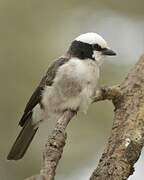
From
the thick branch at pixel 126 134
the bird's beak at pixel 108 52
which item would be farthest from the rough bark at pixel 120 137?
the bird's beak at pixel 108 52

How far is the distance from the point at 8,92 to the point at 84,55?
185cm

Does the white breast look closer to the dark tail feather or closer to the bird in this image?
the bird

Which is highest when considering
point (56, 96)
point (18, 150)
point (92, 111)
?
point (56, 96)

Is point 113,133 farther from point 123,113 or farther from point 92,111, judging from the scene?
point 92,111

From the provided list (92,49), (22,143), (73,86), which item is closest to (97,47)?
(92,49)

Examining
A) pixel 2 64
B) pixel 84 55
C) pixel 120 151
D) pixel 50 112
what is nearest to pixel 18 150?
pixel 50 112

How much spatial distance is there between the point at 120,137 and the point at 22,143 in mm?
1288

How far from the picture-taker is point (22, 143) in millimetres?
4004

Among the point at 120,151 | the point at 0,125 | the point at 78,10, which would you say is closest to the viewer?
the point at 120,151

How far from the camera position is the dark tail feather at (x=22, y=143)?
3.91 m

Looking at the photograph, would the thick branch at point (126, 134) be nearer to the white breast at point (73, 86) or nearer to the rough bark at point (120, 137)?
the rough bark at point (120, 137)

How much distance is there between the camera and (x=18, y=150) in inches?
154

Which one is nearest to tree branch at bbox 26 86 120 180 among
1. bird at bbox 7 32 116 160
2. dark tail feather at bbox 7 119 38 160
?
bird at bbox 7 32 116 160

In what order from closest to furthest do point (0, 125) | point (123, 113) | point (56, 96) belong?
point (123, 113), point (56, 96), point (0, 125)
